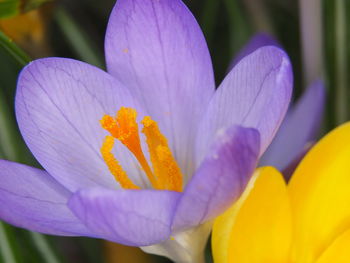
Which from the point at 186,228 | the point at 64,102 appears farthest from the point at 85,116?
the point at 186,228

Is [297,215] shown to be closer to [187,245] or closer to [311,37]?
[187,245]

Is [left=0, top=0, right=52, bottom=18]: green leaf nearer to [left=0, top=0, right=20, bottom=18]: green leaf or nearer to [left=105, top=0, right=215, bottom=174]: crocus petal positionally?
[left=0, top=0, right=20, bottom=18]: green leaf

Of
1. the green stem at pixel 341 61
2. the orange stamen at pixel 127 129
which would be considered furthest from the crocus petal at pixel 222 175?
the green stem at pixel 341 61

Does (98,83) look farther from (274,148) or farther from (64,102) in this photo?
(274,148)

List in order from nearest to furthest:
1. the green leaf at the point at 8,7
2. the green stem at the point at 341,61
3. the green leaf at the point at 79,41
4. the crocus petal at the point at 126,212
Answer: the crocus petal at the point at 126,212 < the green leaf at the point at 8,7 < the green stem at the point at 341,61 < the green leaf at the point at 79,41

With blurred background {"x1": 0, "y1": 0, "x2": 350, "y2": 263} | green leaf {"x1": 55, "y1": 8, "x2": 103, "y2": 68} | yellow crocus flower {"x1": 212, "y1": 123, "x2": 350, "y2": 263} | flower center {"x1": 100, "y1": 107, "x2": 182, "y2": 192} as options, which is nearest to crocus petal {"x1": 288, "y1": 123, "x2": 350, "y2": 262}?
yellow crocus flower {"x1": 212, "y1": 123, "x2": 350, "y2": 263}

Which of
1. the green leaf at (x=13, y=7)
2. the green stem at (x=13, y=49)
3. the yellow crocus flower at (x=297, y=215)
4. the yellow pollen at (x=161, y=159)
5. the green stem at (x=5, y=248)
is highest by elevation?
the green leaf at (x=13, y=7)

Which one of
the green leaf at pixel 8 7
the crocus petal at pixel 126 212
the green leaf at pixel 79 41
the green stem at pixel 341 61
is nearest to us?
the crocus petal at pixel 126 212

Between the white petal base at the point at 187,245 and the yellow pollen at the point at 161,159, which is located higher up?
the yellow pollen at the point at 161,159

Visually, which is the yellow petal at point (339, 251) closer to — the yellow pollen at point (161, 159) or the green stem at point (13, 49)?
the yellow pollen at point (161, 159)

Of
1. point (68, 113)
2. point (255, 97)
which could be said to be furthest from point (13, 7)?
point (255, 97)
